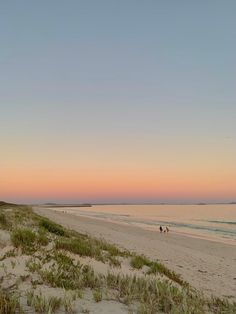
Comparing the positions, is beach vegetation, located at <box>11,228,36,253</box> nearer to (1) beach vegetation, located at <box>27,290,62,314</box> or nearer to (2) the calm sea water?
(1) beach vegetation, located at <box>27,290,62,314</box>

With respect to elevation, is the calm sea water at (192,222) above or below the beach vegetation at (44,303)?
below

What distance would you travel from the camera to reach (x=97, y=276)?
7082 mm

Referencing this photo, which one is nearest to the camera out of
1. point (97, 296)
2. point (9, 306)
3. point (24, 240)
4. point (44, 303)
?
point (9, 306)

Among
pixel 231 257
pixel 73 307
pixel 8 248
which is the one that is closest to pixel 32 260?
pixel 8 248

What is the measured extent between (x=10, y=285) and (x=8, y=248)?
3.07 m

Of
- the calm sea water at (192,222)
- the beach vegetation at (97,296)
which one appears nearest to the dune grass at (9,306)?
the beach vegetation at (97,296)

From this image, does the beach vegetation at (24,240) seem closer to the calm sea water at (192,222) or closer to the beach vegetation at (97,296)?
the beach vegetation at (97,296)

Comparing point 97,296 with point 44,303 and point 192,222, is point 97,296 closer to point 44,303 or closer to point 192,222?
point 44,303

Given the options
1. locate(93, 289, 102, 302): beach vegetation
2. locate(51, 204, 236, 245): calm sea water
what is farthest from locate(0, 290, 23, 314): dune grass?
locate(51, 204, 236, 245): calm sea water

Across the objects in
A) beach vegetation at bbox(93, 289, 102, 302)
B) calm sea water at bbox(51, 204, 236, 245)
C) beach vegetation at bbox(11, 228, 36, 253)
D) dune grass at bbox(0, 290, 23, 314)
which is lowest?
calm sea water at bbox(51, 204, 236, 245)

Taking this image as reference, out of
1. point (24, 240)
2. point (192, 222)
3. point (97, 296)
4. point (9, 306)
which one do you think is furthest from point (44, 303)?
point (192, 222)

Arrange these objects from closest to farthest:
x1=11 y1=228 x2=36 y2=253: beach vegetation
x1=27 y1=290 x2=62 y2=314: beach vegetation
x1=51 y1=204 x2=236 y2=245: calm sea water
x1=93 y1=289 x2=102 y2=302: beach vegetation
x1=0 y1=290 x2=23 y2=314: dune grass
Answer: x1=0 y1=290 x2=23 y2=314: dune grass < x1=27 y1=290 x2=62 y2=314: beach vegetation < x1=93 y1=289 x2=102 y2=302: beach vegetation < x1=11 y1=228 x2=36 y2=253: beach vegetation < x1=51 y1=204 x2=236 y2=245: calm sea water

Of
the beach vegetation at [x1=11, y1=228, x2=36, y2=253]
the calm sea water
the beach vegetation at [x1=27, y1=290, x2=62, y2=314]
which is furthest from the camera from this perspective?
the calm sea water

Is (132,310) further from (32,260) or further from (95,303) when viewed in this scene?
(32,260)
